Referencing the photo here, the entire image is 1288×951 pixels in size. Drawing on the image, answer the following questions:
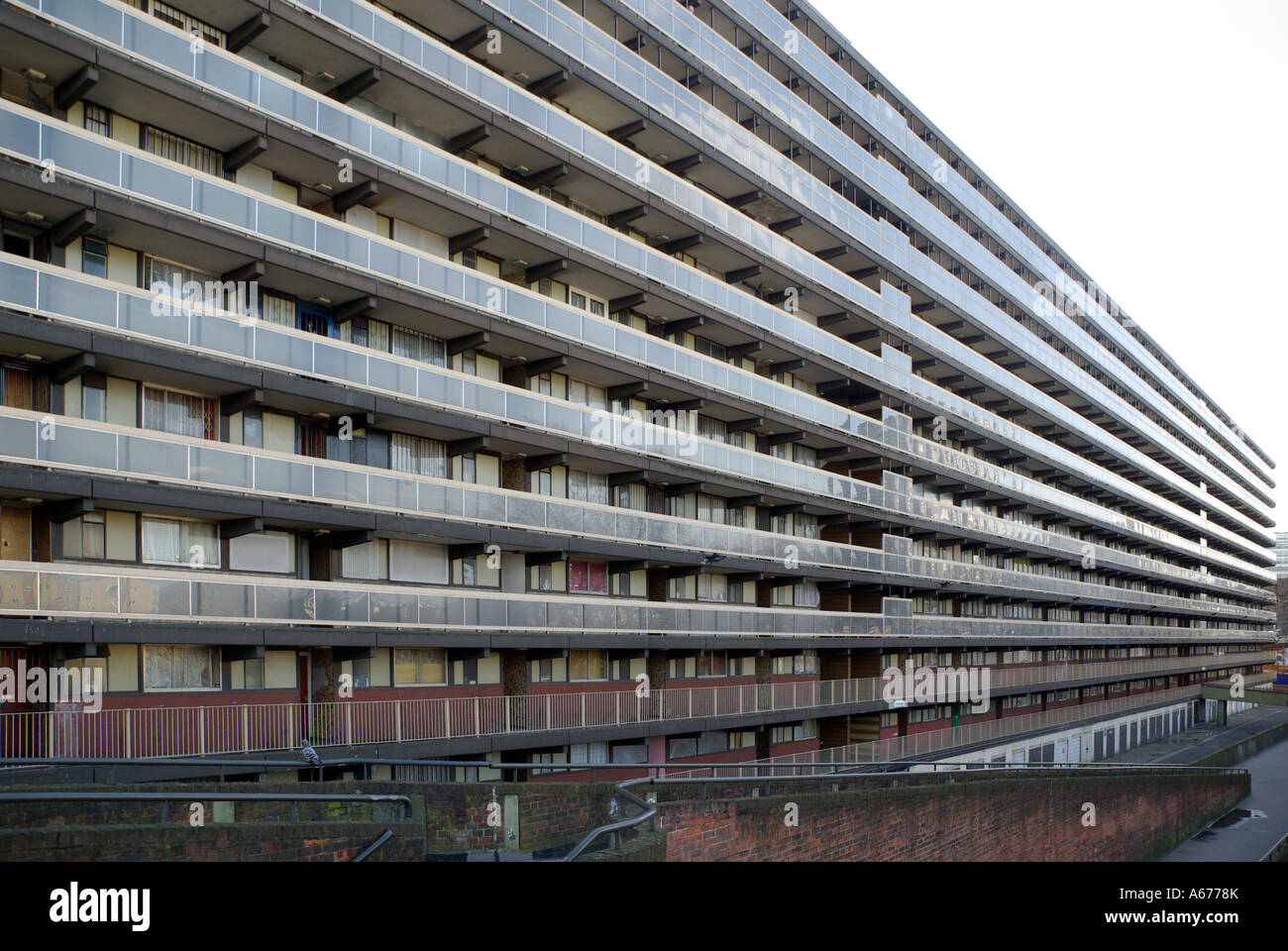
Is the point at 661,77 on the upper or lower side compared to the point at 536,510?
upper

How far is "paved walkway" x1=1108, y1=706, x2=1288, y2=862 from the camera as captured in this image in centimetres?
3278

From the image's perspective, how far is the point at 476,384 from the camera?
24.1 metres

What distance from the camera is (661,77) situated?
98.7ft

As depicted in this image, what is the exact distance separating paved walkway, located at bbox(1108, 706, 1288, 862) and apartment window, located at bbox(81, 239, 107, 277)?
104 feet

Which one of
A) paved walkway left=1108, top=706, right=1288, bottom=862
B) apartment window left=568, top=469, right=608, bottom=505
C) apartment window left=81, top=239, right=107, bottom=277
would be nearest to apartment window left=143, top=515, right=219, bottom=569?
apartment window left=81, top=239, right=107, bottom=277

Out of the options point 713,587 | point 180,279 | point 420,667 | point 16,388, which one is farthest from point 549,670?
point 16,388

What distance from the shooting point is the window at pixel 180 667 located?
62.2ft

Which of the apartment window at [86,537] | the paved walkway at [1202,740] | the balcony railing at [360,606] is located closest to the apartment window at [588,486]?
the balcony railing at [360,606]

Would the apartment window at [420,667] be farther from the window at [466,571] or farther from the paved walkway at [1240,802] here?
the paved walkway at [1240,802]

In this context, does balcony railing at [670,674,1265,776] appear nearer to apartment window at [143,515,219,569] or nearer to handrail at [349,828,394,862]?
handrail at [349,828,394,862]
